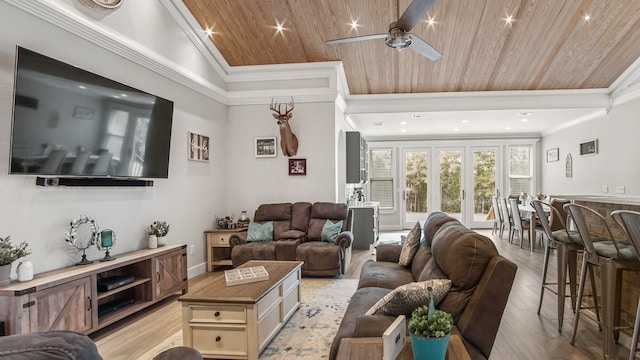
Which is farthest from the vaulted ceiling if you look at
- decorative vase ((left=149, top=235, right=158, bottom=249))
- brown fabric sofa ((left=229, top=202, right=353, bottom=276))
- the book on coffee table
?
the book on coffee table

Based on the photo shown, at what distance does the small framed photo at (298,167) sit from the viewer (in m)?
6.14

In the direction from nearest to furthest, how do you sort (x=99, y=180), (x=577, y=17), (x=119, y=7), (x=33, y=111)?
(x=33, y=111) < (x=99, y=180) < (x=119, y=7) < (x=577, y=17)

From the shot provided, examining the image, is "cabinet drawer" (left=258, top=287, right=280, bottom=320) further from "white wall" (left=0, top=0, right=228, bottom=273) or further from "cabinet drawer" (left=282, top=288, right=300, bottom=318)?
"white wall" (left=0, top=0, right=228, bottom=273)

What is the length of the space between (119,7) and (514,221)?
24.7 feet

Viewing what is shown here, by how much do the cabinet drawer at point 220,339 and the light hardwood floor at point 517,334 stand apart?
1.85 ft

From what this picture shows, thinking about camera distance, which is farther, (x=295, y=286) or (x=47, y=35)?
(x=295, y=286)

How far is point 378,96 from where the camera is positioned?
22.7 ft

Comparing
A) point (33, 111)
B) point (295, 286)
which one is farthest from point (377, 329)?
point (33, 111)

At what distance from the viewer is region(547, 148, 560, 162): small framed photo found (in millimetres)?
8719

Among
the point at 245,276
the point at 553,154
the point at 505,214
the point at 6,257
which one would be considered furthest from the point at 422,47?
the point at 553,154

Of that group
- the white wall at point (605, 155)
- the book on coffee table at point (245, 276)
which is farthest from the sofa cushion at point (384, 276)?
the white wall at point (605, 155)

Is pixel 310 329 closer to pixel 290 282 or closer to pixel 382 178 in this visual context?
pixel 290 282

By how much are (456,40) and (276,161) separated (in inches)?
129

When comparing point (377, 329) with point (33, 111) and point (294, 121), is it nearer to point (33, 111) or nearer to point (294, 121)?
point (33, 111)
